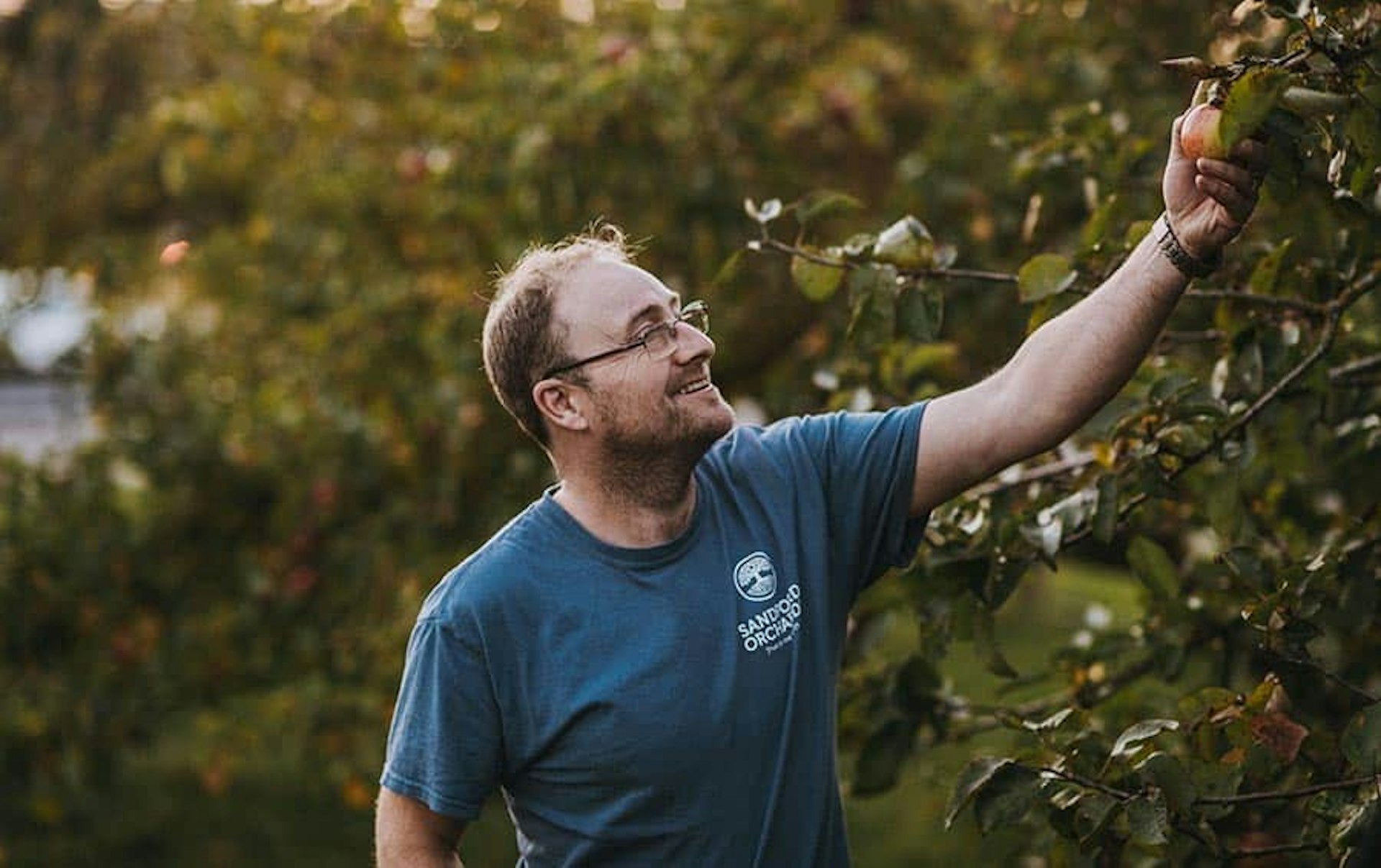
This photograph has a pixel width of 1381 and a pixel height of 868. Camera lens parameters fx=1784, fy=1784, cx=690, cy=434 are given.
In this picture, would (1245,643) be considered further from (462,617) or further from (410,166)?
(410,166)

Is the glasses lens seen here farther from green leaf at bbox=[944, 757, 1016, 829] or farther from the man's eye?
green leaf at bbox=[944, 757, 1016, 829]

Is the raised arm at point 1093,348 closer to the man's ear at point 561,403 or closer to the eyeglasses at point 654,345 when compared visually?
the eyeglasses at point 654,345

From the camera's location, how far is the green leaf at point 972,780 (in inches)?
93.4

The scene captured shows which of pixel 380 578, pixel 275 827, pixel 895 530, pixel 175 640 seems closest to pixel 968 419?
pixel 895 530

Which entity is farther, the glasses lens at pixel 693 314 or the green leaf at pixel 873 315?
the green leaf at pixel 873 315

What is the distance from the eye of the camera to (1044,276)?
2621 millimetres

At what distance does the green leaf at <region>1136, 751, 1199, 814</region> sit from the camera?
2252 mm

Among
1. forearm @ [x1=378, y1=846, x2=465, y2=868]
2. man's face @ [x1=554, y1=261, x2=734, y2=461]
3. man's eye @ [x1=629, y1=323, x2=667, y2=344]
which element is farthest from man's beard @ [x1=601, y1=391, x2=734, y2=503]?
forearm @ [x1=378, y1=846, x2=465, y2=868]

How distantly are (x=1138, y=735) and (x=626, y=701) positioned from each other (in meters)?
0.65

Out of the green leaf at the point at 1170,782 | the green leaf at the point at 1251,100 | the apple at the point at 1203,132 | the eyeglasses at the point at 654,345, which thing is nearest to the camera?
the green leaf at the point at 1251,100

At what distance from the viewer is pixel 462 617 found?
91.5 inches

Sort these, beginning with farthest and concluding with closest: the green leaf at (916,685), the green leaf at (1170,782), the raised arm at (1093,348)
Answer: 1. the green leaf at (916,685)
2. the green leaf at (1170,782)
3. the raised arm at (1093,348)

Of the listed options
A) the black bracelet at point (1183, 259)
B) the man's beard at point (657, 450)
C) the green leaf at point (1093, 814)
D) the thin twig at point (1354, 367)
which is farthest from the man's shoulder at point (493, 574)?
the thin twig at point (1354, 367)

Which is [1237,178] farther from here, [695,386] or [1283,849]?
[1283,849]
